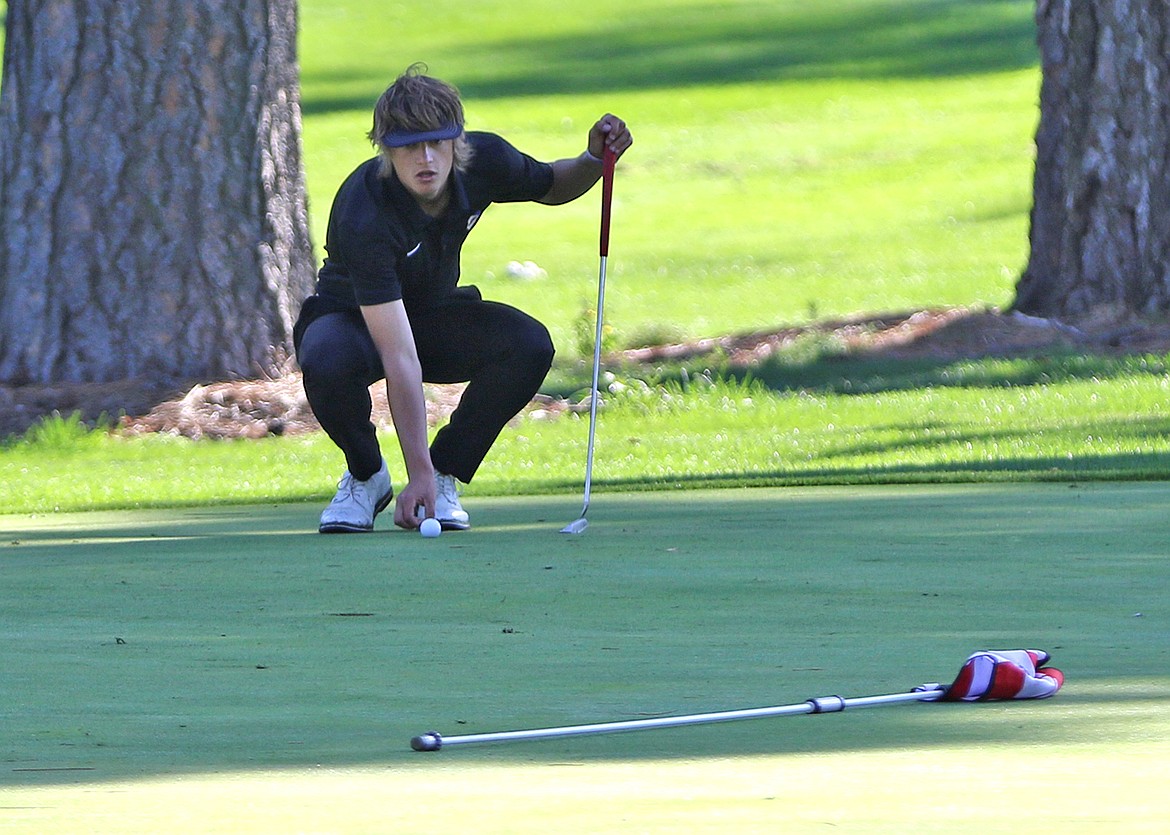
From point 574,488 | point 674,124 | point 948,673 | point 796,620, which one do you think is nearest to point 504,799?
point 948,673

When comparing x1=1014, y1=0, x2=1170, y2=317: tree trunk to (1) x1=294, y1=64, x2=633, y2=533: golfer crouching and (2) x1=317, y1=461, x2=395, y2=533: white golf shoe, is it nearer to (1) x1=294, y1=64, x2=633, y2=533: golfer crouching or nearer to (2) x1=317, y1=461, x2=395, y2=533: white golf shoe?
(1) x1=294, y1=64, x2=633, y2=533: golfer crouching

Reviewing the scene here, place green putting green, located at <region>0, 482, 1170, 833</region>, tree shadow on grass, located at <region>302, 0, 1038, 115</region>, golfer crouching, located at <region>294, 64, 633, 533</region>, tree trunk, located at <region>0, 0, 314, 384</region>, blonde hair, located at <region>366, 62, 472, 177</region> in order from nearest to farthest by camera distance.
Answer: green putting green, located at <region>0, 482, 1170, 833</region>
blonde hair, located at <region>366, 62, 472, 177</region>
golfer crouching, located at <region>294, 64, 633, 533</region>
tree trunk, located at <region>0, 0, 314, 384</region>
tree shadow on grass, located at <region>302, 0, 1038, 115</region>

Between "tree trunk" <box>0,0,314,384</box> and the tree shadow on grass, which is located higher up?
"tree trunk" <box>0,0,314,384</box>

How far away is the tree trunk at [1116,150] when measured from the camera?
1147 cm

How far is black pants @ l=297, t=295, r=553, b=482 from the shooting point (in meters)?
6.40

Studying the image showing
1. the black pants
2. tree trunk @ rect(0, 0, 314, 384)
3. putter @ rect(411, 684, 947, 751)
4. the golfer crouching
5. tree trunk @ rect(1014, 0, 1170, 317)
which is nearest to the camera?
putter @ rect(411, 684, 947, 751)

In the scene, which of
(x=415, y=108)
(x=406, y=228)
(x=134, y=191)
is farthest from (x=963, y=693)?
(x=134, y=191)

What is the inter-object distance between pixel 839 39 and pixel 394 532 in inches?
1318

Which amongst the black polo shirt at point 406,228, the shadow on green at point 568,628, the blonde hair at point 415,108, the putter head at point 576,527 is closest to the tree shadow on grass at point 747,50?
the black polo shirt at point 406,228

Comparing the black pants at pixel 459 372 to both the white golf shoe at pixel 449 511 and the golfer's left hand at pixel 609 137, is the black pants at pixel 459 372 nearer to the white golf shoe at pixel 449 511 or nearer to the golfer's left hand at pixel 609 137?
the white golf shoe at pixel 449 511

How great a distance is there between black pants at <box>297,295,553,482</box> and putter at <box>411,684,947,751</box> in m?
3.31

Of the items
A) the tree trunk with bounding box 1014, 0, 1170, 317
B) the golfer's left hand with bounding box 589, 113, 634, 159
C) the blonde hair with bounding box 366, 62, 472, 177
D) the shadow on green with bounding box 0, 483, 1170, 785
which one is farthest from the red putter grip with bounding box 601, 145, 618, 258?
the tree trunk with bounding box 1014, 0, 1170, 317

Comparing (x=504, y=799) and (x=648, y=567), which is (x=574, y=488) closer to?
(x=648, y=567)

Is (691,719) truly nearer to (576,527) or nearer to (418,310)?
(576,527)
